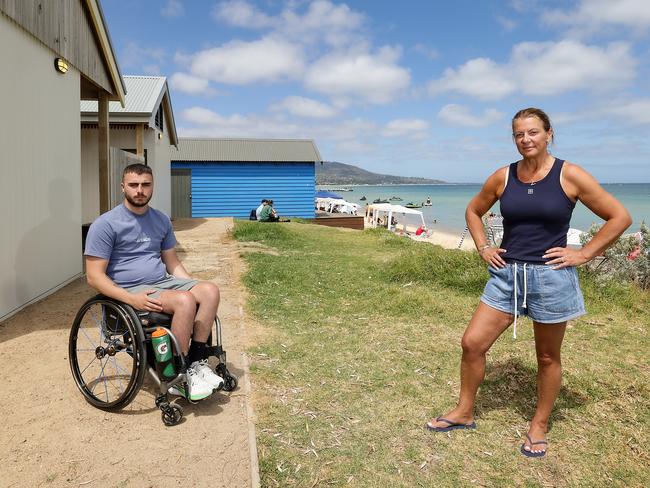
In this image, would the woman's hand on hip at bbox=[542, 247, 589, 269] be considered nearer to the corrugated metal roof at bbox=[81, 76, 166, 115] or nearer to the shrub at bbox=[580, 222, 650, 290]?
the shrub at bbox=[580, 222, 650, 290]

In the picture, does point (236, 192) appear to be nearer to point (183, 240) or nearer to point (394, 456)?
point (183, 240)

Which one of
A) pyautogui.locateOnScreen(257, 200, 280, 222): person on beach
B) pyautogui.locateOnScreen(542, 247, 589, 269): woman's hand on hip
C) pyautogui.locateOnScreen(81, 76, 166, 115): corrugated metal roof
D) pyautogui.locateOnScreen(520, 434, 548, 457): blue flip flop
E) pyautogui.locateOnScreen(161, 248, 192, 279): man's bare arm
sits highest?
pyautogui.locateOnScreen(81, 76, 166, 115): corrugated metal roof

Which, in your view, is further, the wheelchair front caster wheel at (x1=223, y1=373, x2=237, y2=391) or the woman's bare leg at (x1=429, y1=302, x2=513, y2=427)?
the wheelchair front caster wheel at (x1=223, y1=373, x2=237, y2=391)

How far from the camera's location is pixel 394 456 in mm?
2984

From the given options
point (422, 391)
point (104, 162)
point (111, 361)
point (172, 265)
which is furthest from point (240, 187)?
point (422, 391)

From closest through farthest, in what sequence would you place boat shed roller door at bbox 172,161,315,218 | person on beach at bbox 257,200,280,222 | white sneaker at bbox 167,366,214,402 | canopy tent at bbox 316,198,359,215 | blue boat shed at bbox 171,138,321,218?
white sneaker at bbox 167,366,214,402 → person on beach at bbox 257,200,280,222 → blue boat shed at bbox 171,138,321,218 → boat shed roller door at bbox 172,161,315,218 → canopy tent at bbox 316,198,359,215

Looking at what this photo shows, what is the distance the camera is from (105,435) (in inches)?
122

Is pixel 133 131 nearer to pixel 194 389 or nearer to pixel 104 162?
pixel 104 162

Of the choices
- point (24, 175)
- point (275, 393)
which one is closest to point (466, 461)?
point (275, 393)

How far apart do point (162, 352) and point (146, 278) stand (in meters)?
0.62

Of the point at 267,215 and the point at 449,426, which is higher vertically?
the point at 267,215

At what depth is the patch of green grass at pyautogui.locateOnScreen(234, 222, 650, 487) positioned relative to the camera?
9.46ft

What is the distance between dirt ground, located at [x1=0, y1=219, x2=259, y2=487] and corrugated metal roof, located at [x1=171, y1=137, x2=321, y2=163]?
18138 millimetres

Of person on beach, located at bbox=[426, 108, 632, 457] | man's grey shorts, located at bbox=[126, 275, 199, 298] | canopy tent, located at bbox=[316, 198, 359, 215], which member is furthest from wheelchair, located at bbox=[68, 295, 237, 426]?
canopy tent, located at bbox=[316, 198, 359, 215]
